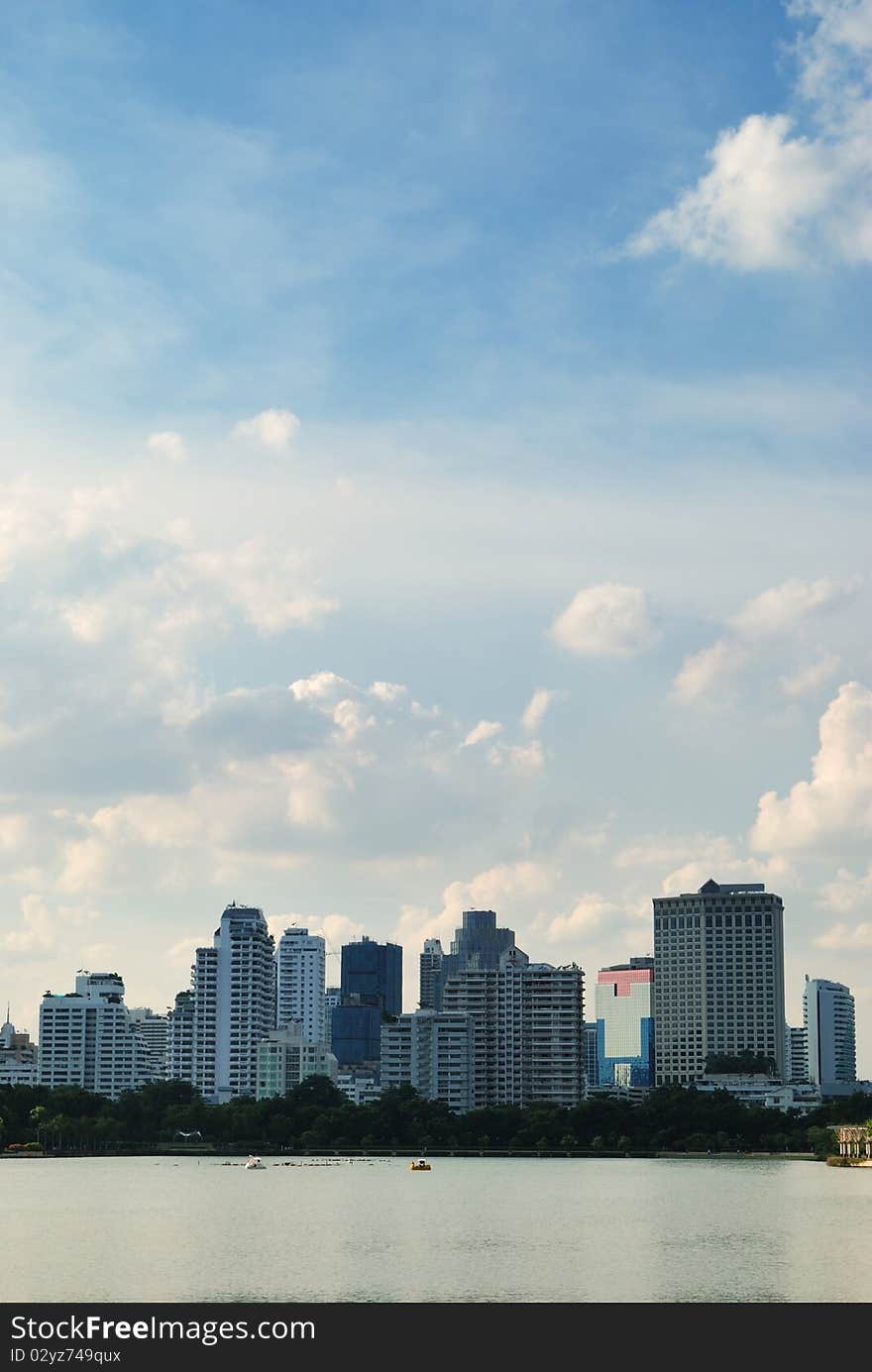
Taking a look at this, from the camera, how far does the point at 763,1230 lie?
117 meters

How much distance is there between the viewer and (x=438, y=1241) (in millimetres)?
107000

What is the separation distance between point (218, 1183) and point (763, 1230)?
251 feet

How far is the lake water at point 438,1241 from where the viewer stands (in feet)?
270

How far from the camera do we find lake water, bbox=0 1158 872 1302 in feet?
270

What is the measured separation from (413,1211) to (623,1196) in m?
26.1

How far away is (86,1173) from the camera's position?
650 ft
